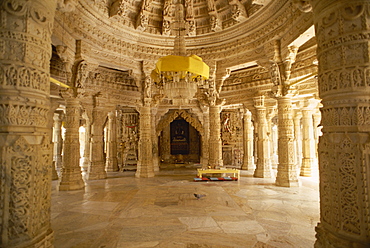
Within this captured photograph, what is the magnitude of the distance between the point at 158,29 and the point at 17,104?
787 centimetres

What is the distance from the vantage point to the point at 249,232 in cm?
370

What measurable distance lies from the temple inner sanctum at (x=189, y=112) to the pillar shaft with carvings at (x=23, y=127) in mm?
12

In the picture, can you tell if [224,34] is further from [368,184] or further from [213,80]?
[368,184]

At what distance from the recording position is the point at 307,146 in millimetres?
10750

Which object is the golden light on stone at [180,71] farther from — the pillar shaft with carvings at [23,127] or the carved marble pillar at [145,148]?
the carved marble pillar at [145,148]

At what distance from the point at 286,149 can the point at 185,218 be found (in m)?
4.67

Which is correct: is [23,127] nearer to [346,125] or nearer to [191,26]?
[346,125]

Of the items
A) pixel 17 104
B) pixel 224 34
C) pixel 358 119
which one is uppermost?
pixel 224 34

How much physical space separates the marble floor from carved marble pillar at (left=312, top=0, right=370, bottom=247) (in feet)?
4.25

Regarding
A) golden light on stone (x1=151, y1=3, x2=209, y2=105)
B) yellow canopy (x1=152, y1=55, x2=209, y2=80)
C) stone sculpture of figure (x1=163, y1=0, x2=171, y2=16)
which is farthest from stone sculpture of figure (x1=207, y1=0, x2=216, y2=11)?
yellow canopy (x1=152, y1=55, x2=209, y2=80)

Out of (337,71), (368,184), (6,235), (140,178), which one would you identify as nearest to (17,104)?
(6,235)

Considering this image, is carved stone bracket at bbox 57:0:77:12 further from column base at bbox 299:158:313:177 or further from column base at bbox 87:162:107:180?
column base at bbox 299:158:313:177

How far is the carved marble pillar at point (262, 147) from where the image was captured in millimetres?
9672

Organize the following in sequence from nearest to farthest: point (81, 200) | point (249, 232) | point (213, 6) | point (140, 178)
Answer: point (249, 232) → point (81, 200) → point (213, 6) → point (140, 178)
